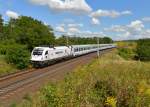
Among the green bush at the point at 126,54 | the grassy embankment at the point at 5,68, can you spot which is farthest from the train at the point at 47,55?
the green bush at the point at 126,54

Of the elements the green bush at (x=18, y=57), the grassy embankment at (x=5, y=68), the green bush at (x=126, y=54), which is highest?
the green bush at (x=18, y=57)

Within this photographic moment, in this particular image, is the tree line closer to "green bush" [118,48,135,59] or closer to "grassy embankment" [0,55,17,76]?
"grassy embankment" [0,55,17,76]

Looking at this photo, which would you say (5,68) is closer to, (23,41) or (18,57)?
(18,57)

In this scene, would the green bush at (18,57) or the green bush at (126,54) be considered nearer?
the green bush at (18,57)

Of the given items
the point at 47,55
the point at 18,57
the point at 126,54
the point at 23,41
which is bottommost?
the point at 126,54

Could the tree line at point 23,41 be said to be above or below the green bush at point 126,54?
above

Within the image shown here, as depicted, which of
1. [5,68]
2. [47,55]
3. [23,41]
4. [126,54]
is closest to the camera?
[5,68]

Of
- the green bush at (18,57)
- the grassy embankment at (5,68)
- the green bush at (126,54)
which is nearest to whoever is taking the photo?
the grassy embankment at (5,68)

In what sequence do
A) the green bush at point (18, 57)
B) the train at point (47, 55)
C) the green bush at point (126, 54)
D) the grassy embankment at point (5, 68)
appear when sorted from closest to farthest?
the grassy embankment at point (5, 68) → the green bush at point (18, 57) → the train at point (47, 55) → the green bush at point (126, 54)

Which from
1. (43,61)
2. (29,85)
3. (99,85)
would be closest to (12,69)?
(43,61)

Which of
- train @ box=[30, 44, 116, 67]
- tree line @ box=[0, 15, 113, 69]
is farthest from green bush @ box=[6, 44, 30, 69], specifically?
train @ box=[30, 44, 116, 67]

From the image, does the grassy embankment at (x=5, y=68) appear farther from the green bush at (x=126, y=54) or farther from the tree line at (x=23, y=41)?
the green bush at (x=126, y=54)

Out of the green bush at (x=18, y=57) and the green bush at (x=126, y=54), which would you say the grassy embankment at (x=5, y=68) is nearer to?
the green bush at (x=18, y=57)

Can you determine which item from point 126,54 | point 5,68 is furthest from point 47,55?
point 126,54
